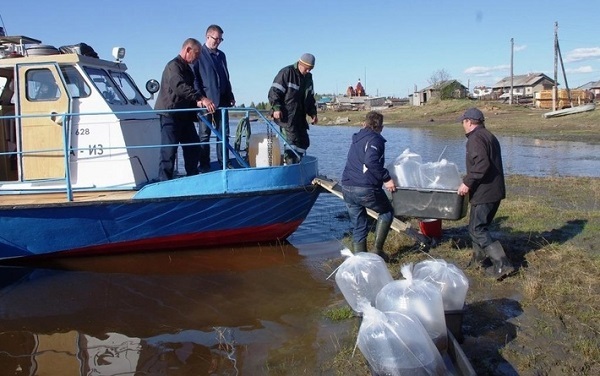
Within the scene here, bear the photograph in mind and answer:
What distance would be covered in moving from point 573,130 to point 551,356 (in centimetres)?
2654

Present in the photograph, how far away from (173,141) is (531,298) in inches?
180

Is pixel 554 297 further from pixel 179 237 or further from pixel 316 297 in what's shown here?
pixel 179 237

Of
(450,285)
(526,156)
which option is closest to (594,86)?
(526,156)

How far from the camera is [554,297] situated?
4.93 meters

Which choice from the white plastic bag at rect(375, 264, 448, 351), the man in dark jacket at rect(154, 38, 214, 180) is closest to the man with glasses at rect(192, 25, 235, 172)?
the man in dark jacket at rect(154, 38, 214, 180)

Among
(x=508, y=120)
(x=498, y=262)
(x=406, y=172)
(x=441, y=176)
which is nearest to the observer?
(x=498, y=262)

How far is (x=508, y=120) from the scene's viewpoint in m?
34.8

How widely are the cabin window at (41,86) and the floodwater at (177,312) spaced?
2138 mm

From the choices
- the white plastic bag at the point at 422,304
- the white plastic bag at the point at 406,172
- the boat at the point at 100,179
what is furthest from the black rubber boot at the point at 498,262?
the boat at the point at 100,179

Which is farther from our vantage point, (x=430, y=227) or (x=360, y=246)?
(x=430, y=227)

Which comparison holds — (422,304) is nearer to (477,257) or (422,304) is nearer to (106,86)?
(477,257)

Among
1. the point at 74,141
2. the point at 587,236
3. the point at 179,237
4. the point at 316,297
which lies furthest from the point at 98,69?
the point at 587,236

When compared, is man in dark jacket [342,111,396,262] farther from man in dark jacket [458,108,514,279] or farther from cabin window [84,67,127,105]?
cabin window [84,67,127,105]

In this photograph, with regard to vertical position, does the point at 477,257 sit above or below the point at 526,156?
below
